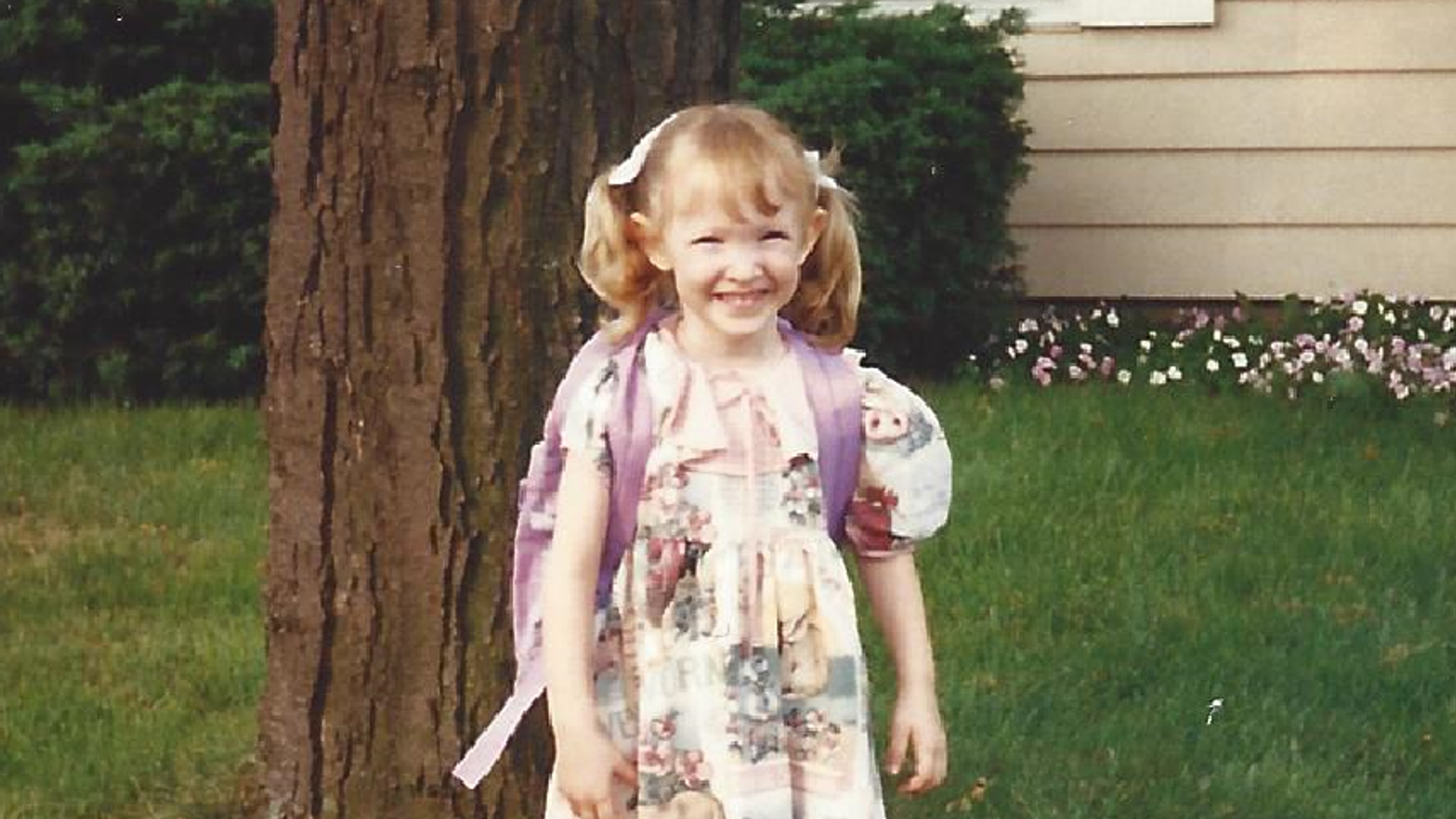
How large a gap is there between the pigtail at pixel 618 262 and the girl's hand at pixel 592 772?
1.51ft

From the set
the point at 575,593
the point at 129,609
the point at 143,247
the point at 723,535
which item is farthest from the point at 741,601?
the point at 143,247

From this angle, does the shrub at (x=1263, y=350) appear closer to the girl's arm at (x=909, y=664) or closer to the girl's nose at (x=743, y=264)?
the girl's arm at (x=909, y=664)

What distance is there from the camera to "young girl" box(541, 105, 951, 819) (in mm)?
2330

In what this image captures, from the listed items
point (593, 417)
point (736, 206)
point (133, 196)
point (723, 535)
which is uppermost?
point (736, 206)

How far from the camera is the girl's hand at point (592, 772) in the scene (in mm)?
2346

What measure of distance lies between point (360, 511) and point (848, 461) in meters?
0.98

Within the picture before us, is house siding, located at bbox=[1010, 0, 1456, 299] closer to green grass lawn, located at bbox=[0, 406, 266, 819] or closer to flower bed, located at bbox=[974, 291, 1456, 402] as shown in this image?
flower bed, located at bbox=[974, 291, 1456, 402]

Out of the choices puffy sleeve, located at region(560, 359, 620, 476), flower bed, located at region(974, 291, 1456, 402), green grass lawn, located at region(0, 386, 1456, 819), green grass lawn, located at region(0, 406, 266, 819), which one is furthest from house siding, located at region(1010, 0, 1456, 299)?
puffy sleeve, located at region(560, 359, 620, 476)

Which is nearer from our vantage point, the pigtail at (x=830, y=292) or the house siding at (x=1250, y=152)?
the pigtail at (x=830, y=292)

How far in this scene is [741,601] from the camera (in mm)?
2324

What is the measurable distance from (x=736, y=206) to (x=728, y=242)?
0.04 m

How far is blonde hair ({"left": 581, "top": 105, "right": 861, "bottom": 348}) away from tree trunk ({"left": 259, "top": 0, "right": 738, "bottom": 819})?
0.50 meters

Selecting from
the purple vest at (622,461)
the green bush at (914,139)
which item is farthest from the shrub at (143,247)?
the purple vest at (622,461)

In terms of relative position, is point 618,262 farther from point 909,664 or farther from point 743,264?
point 909,664
